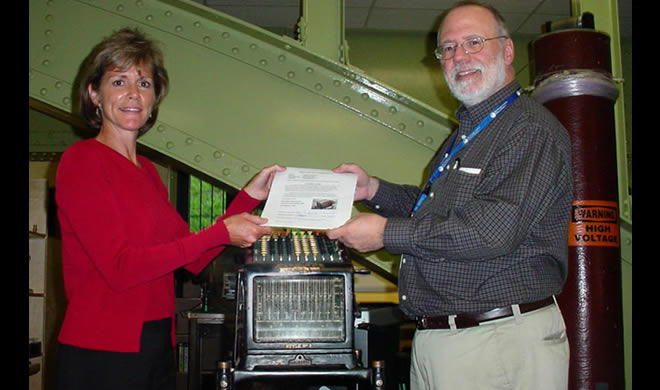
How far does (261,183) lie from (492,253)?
1086 millimetres

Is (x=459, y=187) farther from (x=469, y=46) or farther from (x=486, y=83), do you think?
(x=469, y=46)

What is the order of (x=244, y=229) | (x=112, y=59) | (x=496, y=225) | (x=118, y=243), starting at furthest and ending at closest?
(x=112, y=59)
(x=244, y=229)
(x=118, y=243)
(x=496, y=225)

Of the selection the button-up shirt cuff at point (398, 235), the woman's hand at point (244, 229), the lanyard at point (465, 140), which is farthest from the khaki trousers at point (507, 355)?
the woman's hand at point (244, 229)

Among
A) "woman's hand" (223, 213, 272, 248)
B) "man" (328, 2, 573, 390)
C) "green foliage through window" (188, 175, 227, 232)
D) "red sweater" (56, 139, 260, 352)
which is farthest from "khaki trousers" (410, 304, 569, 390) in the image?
"green foliage through window" (188, 175, 227, 232)

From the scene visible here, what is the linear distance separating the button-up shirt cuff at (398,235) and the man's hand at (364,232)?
3cm

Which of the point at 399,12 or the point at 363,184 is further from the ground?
the point at 399,12

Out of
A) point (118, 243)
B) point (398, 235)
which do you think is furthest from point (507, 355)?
point (118, 243)

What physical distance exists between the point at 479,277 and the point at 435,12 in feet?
15.1

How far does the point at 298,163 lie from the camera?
2842 mm

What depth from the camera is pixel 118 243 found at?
74.7 inches

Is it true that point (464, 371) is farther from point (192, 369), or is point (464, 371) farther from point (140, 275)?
point (192, 369)

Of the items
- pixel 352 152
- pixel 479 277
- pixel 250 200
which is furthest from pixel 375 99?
pixel 479 277

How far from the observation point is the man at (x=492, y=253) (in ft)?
6.00

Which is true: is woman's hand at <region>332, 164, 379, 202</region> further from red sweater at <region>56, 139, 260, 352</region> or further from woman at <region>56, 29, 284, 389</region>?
red sweater at <region>56, 139, 260, 352</region>
